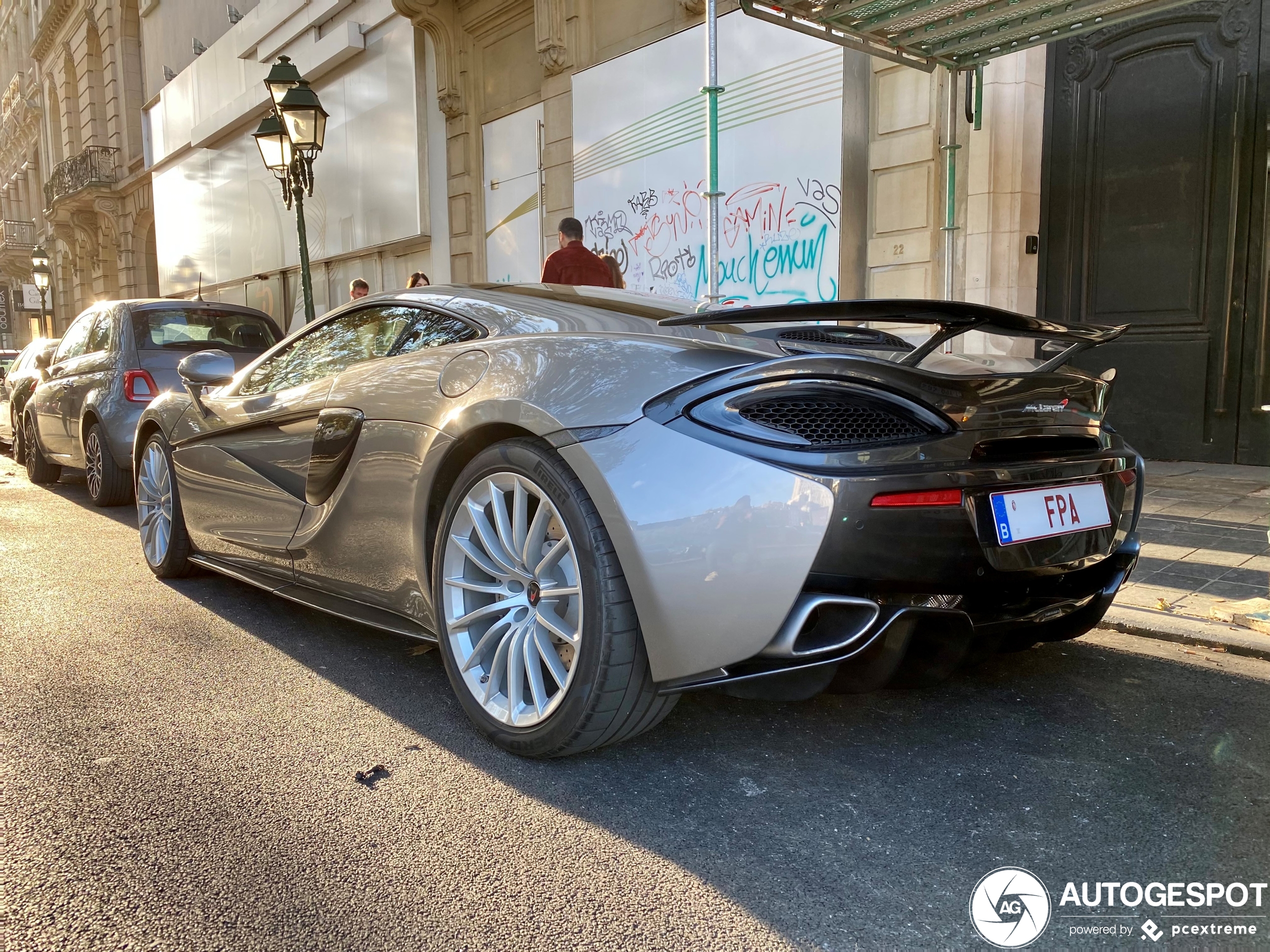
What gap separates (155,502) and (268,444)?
4.65 ft

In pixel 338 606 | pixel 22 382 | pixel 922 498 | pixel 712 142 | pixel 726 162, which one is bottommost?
pixel 338 606

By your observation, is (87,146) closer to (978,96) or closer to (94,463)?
(94,463)

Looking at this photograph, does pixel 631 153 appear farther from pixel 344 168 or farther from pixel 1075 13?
pixel 344 168

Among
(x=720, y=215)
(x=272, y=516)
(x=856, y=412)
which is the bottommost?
(x=272, y=516)

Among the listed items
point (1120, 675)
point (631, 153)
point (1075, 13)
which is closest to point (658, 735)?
point (1120, 675)

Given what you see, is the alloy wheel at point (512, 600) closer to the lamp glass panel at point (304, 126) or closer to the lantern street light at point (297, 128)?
the lantern street light at point (297, 128)

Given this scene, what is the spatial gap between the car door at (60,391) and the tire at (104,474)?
0.58m

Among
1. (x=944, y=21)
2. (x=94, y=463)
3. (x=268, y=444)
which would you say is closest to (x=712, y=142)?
(x=944, y=21)

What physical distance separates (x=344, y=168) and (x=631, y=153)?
831cm

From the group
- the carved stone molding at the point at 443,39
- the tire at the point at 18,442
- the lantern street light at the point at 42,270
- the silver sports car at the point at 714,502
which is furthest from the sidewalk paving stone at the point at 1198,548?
the lantern street light at the point at 42,270

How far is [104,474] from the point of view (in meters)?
6.99

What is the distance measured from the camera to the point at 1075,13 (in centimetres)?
545

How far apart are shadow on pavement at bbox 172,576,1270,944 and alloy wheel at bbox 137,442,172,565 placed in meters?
1.70

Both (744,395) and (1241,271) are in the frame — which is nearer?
(744,395)
